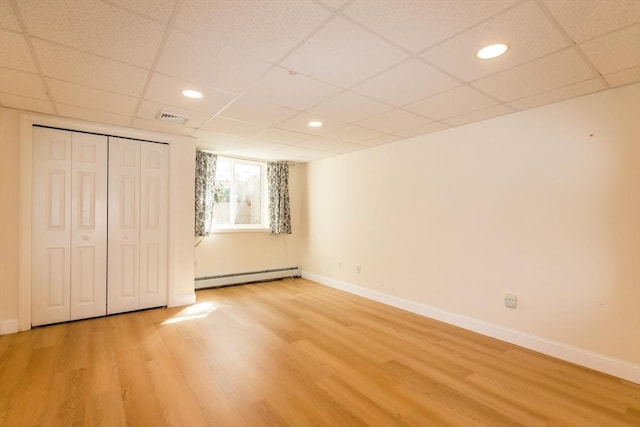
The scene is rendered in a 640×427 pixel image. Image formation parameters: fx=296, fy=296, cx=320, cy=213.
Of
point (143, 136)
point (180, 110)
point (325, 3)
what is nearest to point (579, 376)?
point (325, 3)

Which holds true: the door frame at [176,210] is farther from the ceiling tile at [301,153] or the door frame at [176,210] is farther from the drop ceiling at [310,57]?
the ceiling tile at [301,153]

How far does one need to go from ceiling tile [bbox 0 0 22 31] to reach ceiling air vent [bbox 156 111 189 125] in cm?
145

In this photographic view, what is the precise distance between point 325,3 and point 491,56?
1.24 metres

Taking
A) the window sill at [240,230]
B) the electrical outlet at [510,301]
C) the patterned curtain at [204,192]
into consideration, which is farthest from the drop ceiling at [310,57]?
the window sill at [240,230]

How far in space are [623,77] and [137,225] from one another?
17.0ft

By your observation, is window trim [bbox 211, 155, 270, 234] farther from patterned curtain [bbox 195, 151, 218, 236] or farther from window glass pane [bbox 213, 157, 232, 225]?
patterned curtain [bbox 195, 151, 218, 236]

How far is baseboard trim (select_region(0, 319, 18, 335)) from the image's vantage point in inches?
122

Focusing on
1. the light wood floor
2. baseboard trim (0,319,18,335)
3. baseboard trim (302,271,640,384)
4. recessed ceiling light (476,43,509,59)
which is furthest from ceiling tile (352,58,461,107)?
baseboard trim (0,319,18,335)

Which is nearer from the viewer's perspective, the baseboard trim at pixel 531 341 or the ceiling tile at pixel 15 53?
the ceiling tile at pixel 15 53

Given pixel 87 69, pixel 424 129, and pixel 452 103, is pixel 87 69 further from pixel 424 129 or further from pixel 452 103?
pixel 424 129

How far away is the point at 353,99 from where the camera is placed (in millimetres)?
2721

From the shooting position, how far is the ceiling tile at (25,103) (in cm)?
280

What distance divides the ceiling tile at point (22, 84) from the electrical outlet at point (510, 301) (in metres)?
4.68

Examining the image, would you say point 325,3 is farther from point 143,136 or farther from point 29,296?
point 29,296
